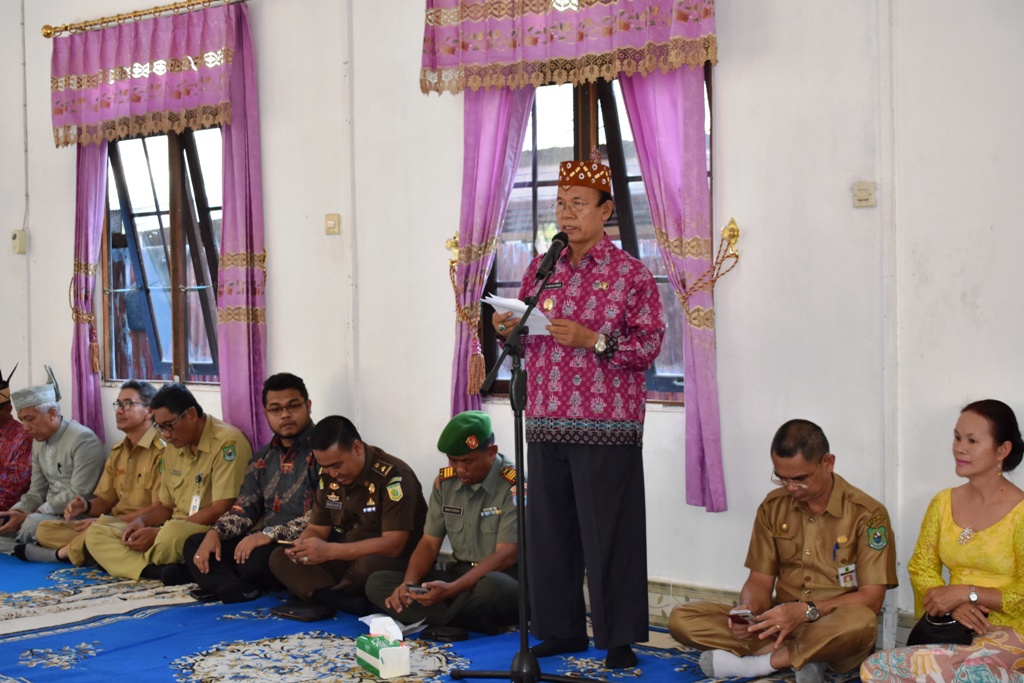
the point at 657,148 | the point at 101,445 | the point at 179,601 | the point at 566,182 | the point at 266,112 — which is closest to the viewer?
the point at 566,182

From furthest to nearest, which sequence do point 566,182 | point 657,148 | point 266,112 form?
point 266,112 → point 657,148 → point 566,182

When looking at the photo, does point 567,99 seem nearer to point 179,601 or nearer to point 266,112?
point 266,112

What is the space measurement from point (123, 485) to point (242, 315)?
1140 millimetres

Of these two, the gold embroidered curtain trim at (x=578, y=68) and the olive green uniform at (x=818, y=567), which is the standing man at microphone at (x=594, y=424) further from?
the gold embroidered curtain trim at (x=578, y=68)

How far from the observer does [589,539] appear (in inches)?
144

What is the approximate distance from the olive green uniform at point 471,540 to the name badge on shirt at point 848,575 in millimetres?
1197

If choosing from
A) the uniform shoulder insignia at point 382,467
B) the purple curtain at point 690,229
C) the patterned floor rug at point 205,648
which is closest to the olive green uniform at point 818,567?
the patterned floor rug at point 205,648

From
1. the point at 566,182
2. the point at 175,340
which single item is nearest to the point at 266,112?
the point at 175,340

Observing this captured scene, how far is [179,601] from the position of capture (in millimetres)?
4852

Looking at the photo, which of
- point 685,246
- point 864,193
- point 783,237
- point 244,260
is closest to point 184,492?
point 244,260

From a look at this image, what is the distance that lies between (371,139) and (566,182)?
1.97 m

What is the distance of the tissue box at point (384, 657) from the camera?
12.3 feet

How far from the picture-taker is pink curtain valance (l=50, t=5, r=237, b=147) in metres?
5.76

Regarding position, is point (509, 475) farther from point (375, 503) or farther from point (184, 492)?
point (184, 492)
